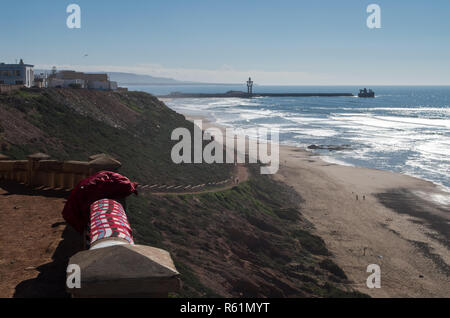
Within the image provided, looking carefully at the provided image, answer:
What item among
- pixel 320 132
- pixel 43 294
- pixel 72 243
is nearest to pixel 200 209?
pixel 72 243

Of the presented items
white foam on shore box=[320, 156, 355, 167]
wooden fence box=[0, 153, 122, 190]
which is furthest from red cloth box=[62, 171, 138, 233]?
white foam on shore box=[320, 156, 355, 167]

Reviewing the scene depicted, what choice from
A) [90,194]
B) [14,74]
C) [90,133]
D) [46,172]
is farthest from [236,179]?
[14,74]

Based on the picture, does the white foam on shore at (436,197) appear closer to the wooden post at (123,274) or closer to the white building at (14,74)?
the wooden post at (123,274)

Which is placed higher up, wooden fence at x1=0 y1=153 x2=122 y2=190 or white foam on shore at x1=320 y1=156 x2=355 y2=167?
wooden fence at x1=0 y1=153 x2=122 y2=190

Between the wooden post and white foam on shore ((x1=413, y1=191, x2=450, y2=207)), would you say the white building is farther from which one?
the wooden post

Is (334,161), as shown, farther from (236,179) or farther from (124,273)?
(124,273)

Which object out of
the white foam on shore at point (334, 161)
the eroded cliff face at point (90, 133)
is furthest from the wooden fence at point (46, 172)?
the white foam on shore at point (334, 161)
